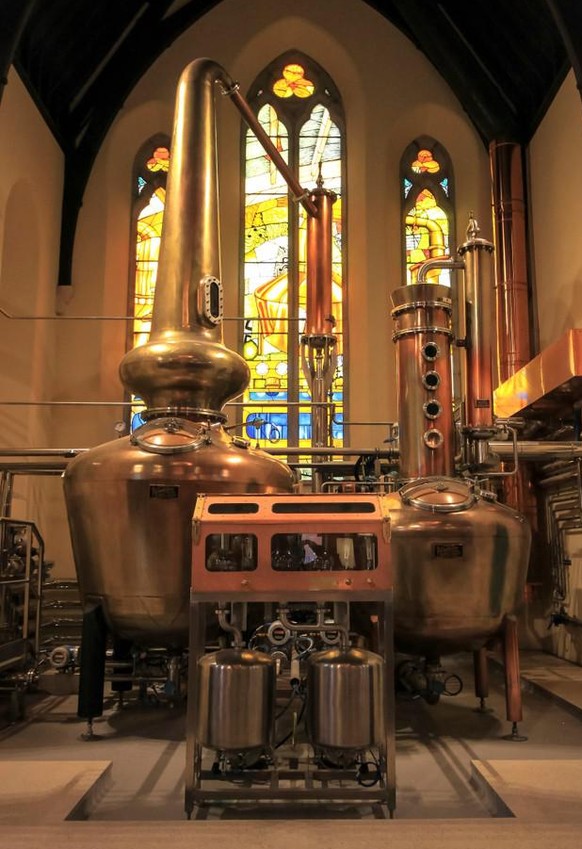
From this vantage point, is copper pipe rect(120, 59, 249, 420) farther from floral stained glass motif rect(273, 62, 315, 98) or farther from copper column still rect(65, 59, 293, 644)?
floral stained glass motif rect(273, 62, 315, 98)

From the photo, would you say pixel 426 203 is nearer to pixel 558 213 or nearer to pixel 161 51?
pixel 558 213

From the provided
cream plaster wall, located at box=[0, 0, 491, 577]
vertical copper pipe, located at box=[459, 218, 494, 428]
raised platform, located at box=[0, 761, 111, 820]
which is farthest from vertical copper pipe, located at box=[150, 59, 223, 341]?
cream plaster wall, located at box=[0, 0, 491, 577]

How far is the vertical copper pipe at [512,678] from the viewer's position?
3.41 metres

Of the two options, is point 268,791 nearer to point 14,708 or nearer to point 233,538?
point 233,538

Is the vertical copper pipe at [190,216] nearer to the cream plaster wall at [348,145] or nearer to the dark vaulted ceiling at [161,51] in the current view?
the dark vaulted ceiling at [161,51]

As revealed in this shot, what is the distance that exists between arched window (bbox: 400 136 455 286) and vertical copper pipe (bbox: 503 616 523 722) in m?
5.52

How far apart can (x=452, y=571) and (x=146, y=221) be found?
645cm

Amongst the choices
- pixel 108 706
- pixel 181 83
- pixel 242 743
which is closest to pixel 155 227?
pixel 181 83

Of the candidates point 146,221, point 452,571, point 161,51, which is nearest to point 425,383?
point 452,571

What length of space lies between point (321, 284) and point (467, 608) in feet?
9.53

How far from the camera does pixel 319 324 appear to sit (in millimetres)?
5406

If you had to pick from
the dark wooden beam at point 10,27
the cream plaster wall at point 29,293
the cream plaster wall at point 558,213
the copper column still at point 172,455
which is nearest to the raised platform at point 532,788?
the copper column still at point 172,455

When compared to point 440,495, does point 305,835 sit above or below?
below

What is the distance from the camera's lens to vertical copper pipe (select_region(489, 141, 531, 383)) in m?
6.97
